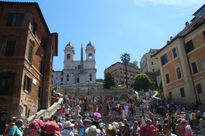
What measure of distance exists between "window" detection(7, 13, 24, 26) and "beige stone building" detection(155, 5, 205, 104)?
21729 mm

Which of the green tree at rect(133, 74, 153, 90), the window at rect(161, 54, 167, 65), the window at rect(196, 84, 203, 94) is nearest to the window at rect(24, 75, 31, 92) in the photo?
the window at rect(196, 84, 203, 94)

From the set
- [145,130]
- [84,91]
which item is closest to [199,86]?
[145,130]

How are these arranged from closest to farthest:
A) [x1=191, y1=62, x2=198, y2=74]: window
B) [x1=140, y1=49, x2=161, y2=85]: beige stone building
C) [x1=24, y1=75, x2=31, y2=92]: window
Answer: [x1=24, y1=75, x2=31, y2=92]: window
[x1=191, y1=62, x2=198, y2=74]: window
[x1=140, y1=49, x2=161, y2=85]: beige stone building

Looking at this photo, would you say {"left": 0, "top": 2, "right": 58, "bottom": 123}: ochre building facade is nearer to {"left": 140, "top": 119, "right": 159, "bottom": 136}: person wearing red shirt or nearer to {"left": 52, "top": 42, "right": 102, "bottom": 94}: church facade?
{"left": 140, "top": 119, "right": 159, "bottom": 136}: person wearing red shirt

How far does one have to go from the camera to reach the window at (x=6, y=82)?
15.0 metres

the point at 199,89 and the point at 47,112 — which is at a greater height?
the point at 199,89

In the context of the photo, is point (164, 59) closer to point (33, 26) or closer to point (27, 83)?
point (33, 26)

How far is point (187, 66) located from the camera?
25.2 metres

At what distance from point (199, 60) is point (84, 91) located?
1129 inches

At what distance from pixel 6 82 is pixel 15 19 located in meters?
6.78

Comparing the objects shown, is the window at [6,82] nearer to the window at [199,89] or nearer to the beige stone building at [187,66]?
the beige stone building at [187,66]

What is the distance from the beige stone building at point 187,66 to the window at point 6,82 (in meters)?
22.1

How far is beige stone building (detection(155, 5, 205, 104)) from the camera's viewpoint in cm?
2317

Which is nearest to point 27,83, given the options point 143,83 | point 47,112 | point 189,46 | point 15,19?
point 47,112
